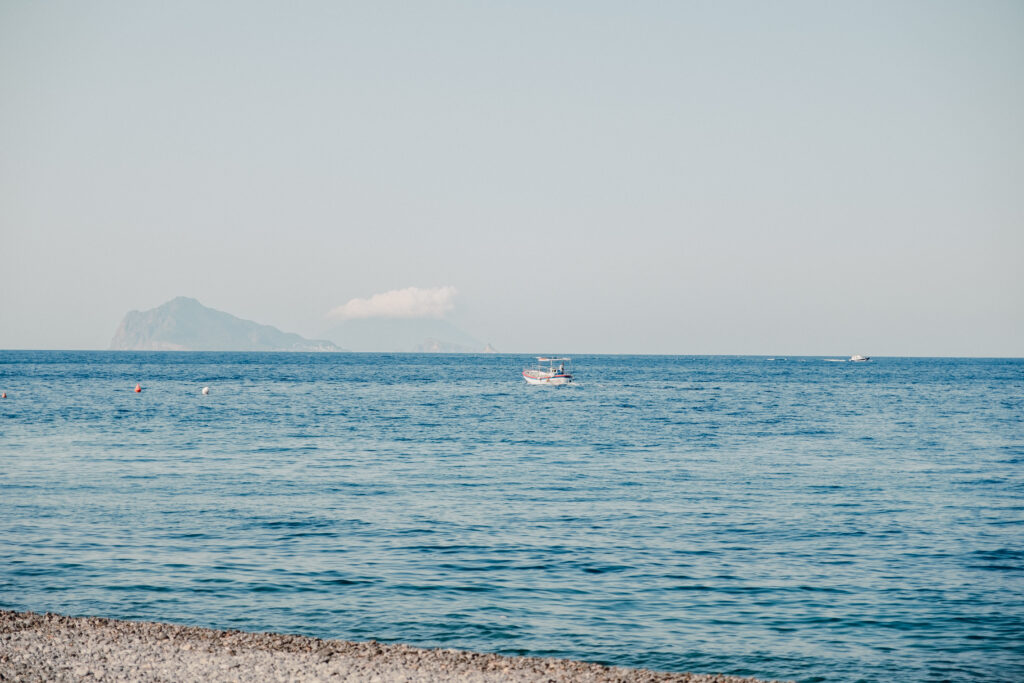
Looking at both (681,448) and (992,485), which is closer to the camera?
(992,485)

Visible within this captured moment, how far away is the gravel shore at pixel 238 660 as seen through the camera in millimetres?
12130

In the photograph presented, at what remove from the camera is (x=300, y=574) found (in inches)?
734

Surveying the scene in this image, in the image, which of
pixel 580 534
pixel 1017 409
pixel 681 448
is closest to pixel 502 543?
pixel 580 534

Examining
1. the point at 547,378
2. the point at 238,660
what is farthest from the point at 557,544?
the point at 547,378

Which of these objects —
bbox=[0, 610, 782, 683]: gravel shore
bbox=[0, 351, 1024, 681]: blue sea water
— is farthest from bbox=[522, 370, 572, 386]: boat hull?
bbox=[0, 610, 782, 683]: gravel shore

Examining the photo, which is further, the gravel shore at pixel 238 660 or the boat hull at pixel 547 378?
the boat hull at pixel 547 378

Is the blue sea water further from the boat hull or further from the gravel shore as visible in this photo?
the boat hull

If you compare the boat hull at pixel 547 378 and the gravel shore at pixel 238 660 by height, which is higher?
the boat hull at pixel 547 378

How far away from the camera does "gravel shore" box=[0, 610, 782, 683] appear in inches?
478

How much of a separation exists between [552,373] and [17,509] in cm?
9512

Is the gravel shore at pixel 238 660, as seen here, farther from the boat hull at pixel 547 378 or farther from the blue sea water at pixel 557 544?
the boat hull at pixel 547 378

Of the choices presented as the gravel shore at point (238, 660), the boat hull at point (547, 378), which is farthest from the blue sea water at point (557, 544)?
the boat hull at point (547, 378)

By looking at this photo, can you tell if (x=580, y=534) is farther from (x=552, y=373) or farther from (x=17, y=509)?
(x=552, y=373)

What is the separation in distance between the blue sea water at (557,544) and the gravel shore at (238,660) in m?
1.29
